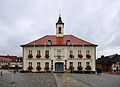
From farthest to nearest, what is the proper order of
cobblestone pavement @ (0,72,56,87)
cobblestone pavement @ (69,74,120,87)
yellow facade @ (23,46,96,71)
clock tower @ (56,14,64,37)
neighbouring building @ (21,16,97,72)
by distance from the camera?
1. clock tower @ (56,14,64,37)
2. yellow facade @ (23,46,96,71)
3. neighbouring building @ (21,16,97,72)
4. cobblestone pavement @ (69,74,120,87)
5. cobblestone pavement @ (0,72,56,87)

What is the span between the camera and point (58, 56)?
34.8 meters

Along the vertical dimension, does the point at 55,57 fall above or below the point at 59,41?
below

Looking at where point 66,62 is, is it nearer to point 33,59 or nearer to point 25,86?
point 33,59

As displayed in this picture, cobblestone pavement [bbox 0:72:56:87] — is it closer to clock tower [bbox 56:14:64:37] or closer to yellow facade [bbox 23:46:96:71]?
yellow facade [bbox 23:46:96:71]

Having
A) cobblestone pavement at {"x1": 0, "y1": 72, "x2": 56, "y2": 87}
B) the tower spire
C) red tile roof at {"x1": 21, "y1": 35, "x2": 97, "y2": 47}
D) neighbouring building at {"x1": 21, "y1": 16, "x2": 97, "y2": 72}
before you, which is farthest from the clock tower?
cobblestone pavement at {"x1": 0, "y1": 72, "x2": 56, "y2": 87}

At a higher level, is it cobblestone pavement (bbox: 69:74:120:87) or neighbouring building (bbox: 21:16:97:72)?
neighbouring building (bbox: 21:16:97:72)

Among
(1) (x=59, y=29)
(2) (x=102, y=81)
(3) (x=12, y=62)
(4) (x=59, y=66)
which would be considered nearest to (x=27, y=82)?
(2) (x=102, y=81)

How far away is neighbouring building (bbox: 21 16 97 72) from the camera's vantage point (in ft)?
114

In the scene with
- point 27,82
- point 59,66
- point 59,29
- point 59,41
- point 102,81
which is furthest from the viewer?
point 59,29

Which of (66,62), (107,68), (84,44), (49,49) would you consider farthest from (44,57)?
(107,68)

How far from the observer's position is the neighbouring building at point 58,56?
34750mm

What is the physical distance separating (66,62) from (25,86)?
23.6 meters

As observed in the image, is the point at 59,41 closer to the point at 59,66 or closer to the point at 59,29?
the point at 59,29

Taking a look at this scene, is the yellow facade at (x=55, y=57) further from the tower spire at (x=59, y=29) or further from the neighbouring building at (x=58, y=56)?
the tower spire at (x=59, y=29)
